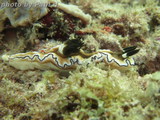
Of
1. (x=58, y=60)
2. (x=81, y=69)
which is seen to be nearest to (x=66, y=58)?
(x=58, y=60)

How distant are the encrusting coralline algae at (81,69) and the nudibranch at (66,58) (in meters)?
0.03

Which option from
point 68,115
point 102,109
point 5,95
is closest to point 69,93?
point 68,115

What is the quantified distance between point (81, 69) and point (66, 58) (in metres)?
0.67

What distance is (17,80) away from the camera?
3.34 meters

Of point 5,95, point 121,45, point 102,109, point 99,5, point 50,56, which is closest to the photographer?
point 102,109

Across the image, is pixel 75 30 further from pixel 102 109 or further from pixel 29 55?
pixel 102 109

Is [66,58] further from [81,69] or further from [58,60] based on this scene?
[81,69]

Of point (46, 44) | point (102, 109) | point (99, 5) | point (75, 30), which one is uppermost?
point (99, 5)

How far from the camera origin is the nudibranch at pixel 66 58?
10.7ft

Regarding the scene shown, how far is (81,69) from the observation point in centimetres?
278

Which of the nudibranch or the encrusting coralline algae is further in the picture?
the nudibranch

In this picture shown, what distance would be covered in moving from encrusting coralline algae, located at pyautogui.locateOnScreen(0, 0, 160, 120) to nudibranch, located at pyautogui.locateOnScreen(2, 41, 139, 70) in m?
0.03

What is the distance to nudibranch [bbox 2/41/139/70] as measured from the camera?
10.7ft

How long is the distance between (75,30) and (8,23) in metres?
1.89
